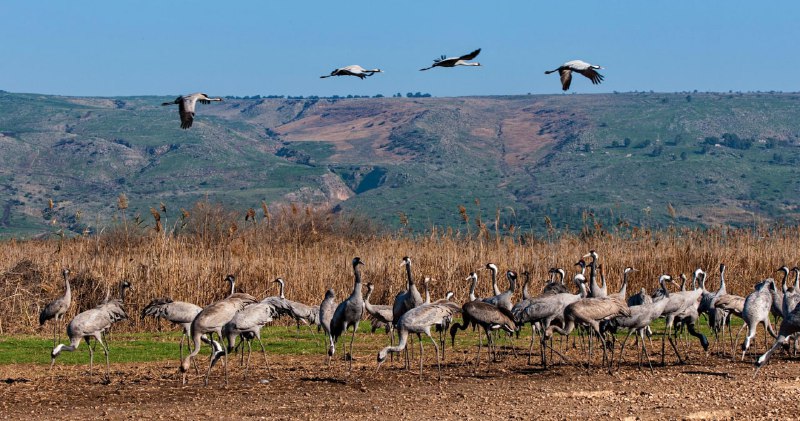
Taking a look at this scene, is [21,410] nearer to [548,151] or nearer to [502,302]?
[502,302]

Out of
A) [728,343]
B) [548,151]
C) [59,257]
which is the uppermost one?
[548,151]

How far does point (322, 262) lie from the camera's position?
26562 millimetres

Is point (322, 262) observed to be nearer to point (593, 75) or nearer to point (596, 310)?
point (593, 75)

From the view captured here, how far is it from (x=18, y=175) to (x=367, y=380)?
351 ft

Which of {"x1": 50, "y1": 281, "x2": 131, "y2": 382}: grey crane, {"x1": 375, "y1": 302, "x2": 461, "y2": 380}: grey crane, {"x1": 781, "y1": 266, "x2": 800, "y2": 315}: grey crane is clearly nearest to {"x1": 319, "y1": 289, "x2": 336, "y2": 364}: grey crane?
{"x1": 375, "y1": 302, "x2": 461, "y2": 380}: grey crane

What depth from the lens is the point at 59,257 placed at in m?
26.0

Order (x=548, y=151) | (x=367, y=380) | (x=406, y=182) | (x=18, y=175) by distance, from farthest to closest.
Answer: (x=548, y=151)
(x=406, y=182)
(x=18, y=175)
(x=367, y=380)

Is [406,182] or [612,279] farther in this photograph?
[406,182]

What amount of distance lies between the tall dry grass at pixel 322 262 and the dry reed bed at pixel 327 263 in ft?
0.09

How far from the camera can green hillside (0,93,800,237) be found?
10800cm

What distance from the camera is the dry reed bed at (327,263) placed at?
24.3 meters

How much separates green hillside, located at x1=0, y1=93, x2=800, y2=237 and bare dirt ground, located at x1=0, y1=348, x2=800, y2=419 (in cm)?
7040

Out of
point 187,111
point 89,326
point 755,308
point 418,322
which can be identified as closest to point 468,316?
point 418,322

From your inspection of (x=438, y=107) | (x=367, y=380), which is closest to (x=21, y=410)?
(x=367, y=380)
